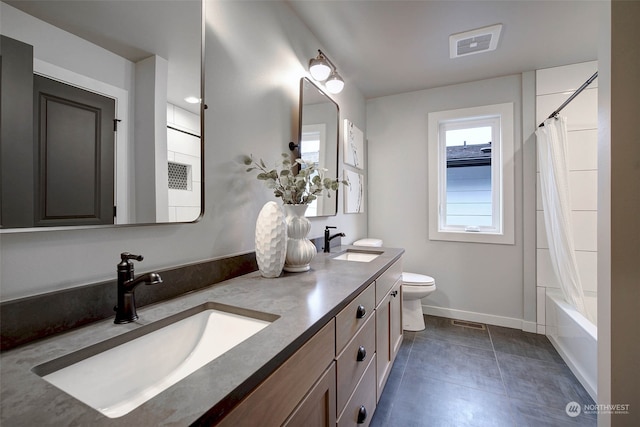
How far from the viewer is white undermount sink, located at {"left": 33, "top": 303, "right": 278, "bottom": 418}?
1.84 feet

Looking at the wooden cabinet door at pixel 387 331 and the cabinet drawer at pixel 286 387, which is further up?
the cabinet drawer at pixel 286 387

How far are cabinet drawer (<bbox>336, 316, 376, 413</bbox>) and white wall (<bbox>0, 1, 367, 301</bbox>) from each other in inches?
25.1

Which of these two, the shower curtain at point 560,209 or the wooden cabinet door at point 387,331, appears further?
the shower curtain at point 560,209

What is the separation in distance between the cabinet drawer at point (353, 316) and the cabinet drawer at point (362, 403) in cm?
25

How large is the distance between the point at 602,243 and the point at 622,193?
0.19 metres

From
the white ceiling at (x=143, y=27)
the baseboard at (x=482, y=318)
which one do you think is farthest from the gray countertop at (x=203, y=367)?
the baseboard at (x=482, y=318)

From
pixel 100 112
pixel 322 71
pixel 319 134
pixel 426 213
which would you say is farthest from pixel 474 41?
pixel 100 112

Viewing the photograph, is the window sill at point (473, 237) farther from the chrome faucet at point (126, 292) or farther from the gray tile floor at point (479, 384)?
the chrome faucet at point (126, 292)

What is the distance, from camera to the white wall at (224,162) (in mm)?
658

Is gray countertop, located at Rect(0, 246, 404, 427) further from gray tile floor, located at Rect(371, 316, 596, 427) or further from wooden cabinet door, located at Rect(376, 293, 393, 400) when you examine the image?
gray tile floor, located at Rect(371, 316, 596, 427)

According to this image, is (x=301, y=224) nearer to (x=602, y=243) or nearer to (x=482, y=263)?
(x=602, y=243)

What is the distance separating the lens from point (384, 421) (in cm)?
145

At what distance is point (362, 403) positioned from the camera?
116cm

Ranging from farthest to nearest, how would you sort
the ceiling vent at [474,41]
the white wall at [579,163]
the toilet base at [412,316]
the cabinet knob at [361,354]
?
the toilet base at [412,316], the white wall at [579,163], the ceiling vent at [474,41], the cabinet knob at [361,354]
